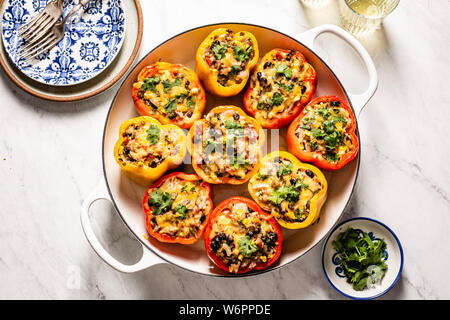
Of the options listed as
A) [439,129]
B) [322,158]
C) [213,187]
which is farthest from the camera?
[439,129]

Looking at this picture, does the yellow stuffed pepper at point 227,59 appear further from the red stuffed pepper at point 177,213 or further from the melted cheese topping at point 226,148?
the red stuffed pepper at point 177,213

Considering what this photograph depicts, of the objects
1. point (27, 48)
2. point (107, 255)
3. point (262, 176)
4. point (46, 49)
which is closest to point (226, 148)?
point (262, 176)

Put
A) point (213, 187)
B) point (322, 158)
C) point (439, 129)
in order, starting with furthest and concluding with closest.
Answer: point (439, 129), point (213, 187), point (322, 158)

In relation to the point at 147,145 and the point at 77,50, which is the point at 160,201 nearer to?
the point at 147,145

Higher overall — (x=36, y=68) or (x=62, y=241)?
(x=36, y=68)

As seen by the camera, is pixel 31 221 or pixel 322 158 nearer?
pixel 322 158

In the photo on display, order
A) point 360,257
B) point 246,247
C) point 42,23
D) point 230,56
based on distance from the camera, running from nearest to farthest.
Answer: point 246,247
point 230,56
point 360,257
point 42,23

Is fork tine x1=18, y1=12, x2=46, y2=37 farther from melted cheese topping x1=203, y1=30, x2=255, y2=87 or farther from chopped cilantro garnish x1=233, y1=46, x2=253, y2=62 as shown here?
chopped cilantro garnish x1=233, y1=46, x2=253, y2=62

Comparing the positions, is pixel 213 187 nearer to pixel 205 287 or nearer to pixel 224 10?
pixel 205 287

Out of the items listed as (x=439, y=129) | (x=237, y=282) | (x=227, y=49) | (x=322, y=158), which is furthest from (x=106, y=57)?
(x=439, y=129)
